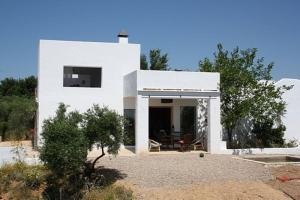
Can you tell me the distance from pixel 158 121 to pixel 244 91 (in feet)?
20.2

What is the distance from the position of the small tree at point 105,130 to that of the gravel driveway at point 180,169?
6.27ft

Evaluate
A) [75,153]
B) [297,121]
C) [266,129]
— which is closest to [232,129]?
[266,129]

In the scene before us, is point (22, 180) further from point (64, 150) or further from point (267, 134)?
point (267, 134)

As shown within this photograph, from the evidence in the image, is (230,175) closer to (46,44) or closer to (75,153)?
(75,153)

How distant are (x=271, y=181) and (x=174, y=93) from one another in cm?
844

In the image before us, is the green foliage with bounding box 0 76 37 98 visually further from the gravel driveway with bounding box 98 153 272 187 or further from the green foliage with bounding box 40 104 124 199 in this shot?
the green foliage with bounding box 40 104 124 199

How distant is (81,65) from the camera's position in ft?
85.3

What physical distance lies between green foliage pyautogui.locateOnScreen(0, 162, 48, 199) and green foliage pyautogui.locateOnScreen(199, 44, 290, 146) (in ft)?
43.0

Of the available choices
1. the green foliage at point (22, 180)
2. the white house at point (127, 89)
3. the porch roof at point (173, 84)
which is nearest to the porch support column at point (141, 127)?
the white house at point (127, 89)

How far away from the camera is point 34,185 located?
16.3m

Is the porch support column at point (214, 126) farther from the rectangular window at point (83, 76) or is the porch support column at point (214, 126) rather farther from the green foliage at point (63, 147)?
the green foliage at point (63, 147)

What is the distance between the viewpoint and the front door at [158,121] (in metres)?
27.7

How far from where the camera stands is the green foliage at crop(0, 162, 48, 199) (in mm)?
15637

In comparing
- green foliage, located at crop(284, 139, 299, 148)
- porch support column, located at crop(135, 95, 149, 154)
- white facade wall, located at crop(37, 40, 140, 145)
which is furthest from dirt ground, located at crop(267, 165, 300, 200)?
white facade wall, located at crop(37, 40, 140, 145)
